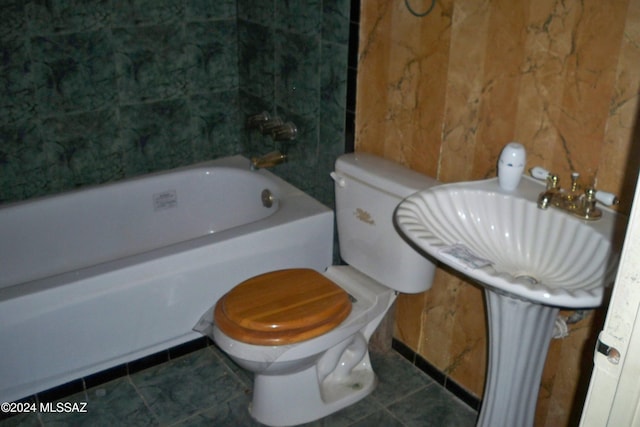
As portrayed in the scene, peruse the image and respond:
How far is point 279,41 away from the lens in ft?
8.75

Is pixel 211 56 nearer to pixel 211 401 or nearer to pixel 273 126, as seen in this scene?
pixel 273 126

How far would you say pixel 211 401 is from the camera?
2371 millimetres

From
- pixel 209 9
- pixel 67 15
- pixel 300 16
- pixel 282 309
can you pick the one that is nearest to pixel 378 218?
pixel 282 309

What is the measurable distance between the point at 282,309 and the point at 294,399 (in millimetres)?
381

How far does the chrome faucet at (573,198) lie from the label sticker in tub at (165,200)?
5.61ft

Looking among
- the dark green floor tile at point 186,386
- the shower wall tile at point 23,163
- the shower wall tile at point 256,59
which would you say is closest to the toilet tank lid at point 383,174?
the shower wall tile at point 256,59

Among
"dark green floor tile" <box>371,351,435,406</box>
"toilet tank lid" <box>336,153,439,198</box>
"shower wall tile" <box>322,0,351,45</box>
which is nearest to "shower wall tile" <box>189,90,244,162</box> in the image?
"shower wall tile" <box>322,0,351,45</box>

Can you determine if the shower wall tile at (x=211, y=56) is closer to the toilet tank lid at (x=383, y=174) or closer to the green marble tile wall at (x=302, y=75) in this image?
the green marble tile wall at (x=302, y=75)

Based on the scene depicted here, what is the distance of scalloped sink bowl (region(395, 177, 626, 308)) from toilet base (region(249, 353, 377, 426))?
0.79m

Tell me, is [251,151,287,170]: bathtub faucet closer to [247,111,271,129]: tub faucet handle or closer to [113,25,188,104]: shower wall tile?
[247,111,271,129]: tub faucet handle

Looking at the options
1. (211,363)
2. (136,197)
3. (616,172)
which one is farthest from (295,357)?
(136,197)

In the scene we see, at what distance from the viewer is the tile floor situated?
2.28 m

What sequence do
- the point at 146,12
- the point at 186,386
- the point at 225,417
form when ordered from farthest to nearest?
the point at 146,12
the point at 186,386
the point at 225,417

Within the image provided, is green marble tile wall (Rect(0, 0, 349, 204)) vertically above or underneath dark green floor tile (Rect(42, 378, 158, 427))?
above
